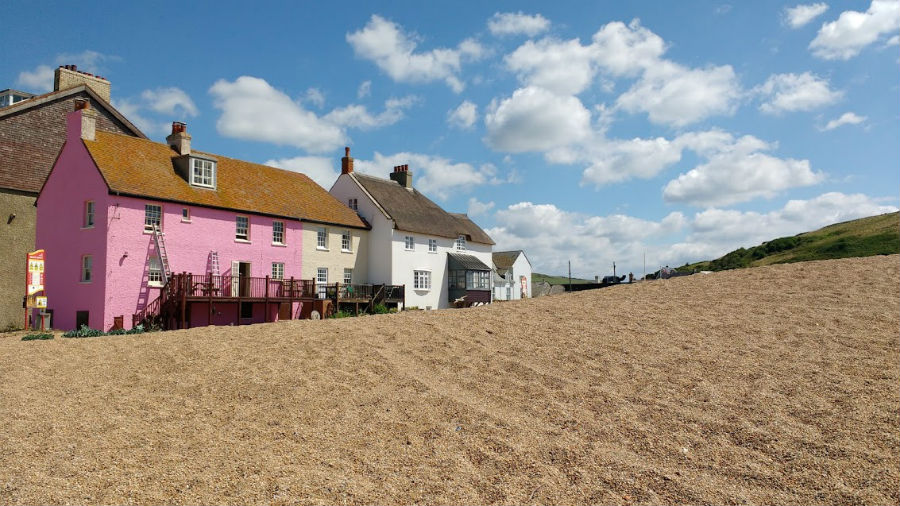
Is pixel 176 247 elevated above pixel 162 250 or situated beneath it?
elevated above

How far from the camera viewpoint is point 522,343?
14234 mm

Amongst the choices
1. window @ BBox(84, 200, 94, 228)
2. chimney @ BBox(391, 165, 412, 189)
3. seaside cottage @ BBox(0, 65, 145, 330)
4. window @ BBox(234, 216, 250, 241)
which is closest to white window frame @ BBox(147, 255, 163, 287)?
window @ BBox(84, 200, 94, 228)

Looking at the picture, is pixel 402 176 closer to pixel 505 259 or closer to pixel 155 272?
pixel 155 272

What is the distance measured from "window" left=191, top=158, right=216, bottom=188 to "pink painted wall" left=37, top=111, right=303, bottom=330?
0.64 meters

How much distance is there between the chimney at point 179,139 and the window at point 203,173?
126 centimetres

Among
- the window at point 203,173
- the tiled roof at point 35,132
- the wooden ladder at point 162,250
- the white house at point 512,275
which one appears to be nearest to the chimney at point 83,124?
the window at point 203,173

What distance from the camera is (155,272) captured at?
980 inches

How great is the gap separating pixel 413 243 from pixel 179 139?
47.5 feet

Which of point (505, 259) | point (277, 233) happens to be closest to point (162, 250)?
point (277, 233)

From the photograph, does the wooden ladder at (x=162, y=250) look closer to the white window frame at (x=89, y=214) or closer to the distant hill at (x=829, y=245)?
the white window frame at (x=89, y=214)

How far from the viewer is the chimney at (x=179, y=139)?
28.8 meters

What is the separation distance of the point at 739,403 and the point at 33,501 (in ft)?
33.2

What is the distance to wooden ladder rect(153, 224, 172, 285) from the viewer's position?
24.4 m

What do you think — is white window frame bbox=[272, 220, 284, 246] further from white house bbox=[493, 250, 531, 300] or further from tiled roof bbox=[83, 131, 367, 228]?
white house bbox=[493, 250, 531, 300]
